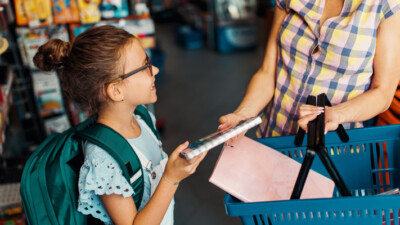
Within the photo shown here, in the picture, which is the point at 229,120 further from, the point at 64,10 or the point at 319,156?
the point at 64,10

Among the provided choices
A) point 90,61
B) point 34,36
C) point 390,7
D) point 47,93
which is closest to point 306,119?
point 390,7

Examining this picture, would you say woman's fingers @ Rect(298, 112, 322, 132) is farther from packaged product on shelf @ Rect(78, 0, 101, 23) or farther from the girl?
packaged product on shelf @ Rect(78, 0, 101, 23)

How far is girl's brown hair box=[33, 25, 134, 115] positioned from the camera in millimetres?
1366

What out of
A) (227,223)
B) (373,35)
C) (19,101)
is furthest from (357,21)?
(19,101)

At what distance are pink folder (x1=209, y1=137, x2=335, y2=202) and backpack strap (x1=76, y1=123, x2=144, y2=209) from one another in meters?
0.33

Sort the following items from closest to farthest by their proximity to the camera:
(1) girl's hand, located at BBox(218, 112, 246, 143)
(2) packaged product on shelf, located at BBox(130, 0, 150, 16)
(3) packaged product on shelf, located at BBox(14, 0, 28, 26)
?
(1) girl's hand, located at BBox(218, 112, 246, 143) < (3) packaged product on shelf, located at BBox(14, 0, 28, 26) < (2) packaged product on shelf, located at BBox(130, 0, 150, 16)

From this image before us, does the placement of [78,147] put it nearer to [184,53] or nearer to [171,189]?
[171,189]

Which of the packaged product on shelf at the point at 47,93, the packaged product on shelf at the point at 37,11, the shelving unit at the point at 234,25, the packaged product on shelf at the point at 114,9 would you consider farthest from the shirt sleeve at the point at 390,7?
the shelving unit at the point at 234,25

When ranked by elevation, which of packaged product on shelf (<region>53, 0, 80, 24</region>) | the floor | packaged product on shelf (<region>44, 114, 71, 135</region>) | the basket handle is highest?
packaged product on shelf (<region>53, 0, 80, 24</region>)

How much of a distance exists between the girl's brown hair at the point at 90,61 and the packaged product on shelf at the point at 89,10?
1393 mm

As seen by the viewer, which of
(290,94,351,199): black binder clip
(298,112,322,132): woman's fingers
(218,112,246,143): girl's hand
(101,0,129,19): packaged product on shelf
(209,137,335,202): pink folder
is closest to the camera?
(290,94,351,199): black binder clip

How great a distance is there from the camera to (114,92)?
1.40 m

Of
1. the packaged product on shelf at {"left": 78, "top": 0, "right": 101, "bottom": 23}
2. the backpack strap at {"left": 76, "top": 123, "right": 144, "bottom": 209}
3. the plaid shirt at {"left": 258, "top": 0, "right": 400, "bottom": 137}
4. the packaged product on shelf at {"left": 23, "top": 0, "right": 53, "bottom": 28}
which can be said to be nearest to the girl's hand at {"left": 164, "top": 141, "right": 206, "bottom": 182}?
the backpack strap at {"left": 76, "top": 123, "right": 144, "bottom": 209}

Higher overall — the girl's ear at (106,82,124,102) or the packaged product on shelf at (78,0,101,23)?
the packaged product on shelf at (78,0,101,23)
